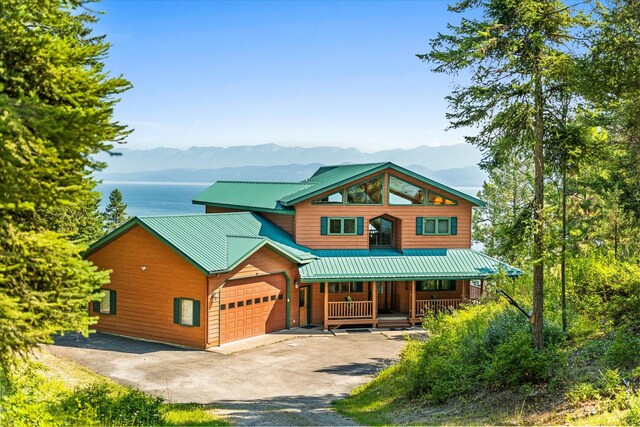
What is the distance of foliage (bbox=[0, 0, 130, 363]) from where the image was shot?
816 cm

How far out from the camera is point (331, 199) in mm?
28438

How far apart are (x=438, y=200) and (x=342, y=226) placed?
206 inches

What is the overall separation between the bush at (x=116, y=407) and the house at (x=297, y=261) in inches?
395

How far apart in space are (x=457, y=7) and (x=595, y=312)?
9.64 m

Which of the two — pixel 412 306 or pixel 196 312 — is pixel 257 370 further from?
pixel 412 306

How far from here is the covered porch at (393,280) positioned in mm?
26641

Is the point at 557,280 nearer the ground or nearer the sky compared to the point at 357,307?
nearer the sky

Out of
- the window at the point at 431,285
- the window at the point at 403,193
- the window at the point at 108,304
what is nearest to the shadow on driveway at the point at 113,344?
the window at the point at 108,304

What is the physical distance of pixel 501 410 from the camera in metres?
11.7

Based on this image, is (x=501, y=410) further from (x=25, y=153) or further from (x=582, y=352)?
(x=25, y=153)

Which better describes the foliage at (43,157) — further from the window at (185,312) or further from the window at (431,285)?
the window at (431,285)

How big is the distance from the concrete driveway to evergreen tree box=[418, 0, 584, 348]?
6.75m

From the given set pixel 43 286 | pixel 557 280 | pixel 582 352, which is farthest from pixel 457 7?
pixel 43 286

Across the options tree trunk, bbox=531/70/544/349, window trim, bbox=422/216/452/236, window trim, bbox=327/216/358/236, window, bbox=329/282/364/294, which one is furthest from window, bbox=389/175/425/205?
tree trunk, bbox=531/70/544/349
